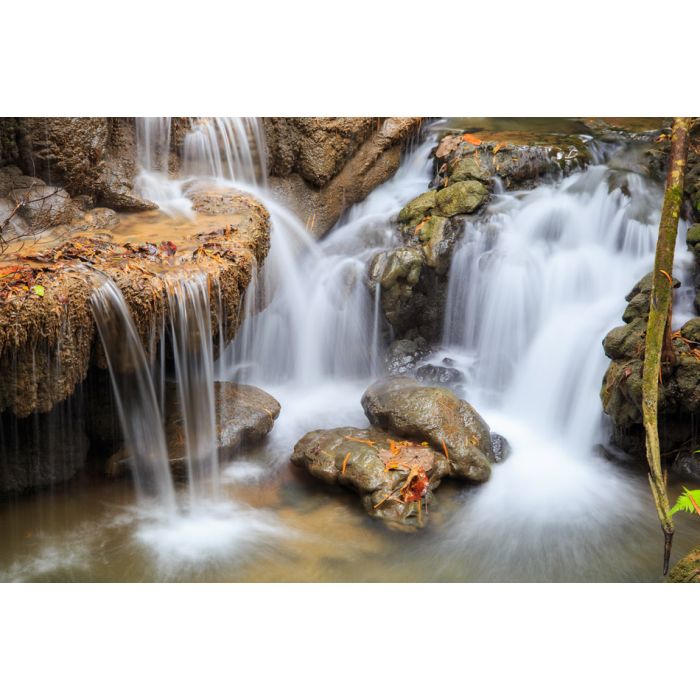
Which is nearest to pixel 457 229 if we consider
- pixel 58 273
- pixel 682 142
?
pixel 682 142

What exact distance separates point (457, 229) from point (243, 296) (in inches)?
79.9

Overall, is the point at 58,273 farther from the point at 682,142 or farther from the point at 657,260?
the point at 682,142

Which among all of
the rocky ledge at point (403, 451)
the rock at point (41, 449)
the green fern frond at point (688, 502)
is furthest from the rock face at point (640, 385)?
the rock at point (41, 449)

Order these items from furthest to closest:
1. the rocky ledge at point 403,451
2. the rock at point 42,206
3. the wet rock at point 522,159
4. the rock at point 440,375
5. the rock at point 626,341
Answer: the wet rock at point 522,159
the rock at point 440,375
the rock at point 42,206
the rock at point 626,341
the rocky ledge at point 403,451

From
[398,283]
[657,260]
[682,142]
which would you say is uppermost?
[682,142]

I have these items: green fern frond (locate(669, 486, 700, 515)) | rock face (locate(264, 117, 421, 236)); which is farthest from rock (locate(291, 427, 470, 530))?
rock face (locate(264, 117, 421, 236))

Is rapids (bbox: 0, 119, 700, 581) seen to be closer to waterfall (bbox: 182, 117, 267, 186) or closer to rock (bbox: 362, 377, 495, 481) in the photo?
waterfall (bbox: 182, 117, 267, 186)

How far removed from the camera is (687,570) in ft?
10.5

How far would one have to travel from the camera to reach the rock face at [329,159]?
18.8 ft

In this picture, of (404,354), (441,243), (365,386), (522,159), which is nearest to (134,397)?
(365,386)

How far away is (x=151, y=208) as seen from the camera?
479 centimetres

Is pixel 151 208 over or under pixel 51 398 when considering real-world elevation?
over

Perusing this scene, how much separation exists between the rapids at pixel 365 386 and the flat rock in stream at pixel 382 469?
0.34 ft

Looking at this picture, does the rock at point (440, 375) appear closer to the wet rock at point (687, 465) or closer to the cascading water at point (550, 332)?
the cascading water at point (550, 332)
